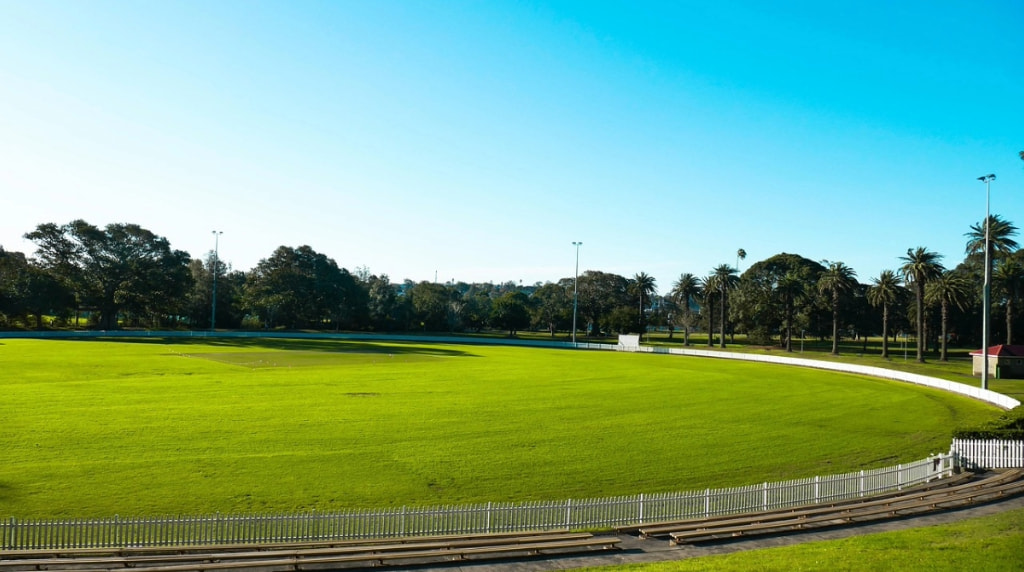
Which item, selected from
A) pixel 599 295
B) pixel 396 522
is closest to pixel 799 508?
pixel 396 522

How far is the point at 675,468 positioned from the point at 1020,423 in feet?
47.7

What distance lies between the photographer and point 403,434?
30.9m

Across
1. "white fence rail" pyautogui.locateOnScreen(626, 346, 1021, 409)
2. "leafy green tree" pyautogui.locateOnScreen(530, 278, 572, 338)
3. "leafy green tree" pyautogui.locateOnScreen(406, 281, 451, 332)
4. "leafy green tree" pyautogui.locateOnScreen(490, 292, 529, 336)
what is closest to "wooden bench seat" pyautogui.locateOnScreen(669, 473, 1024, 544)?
"white fence rail" pyautogui.locateOnScreen(626, 346, 1021, 409)

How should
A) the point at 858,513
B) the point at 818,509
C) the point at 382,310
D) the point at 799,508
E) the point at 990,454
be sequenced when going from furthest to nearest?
the point at 382,310, the point at 990,454, the point at 799,508, the point at 818,509, the point at 858,513

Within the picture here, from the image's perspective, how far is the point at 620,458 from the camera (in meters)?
27.2

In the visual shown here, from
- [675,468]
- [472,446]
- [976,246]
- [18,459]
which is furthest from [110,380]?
[976,246]

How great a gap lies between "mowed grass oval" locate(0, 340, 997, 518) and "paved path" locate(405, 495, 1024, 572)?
20.4 ft

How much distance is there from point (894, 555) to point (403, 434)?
21173 millimetres

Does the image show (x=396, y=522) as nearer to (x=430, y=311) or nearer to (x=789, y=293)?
(x=789, y=293)

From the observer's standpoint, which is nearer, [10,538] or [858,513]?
[10,538]

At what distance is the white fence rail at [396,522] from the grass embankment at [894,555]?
372 centimetres

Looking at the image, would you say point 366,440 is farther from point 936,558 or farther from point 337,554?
point 936,558

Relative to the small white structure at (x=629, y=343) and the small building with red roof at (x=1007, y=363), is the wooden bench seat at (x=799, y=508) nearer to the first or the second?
the small building with red roof at (x=1007, y=363)

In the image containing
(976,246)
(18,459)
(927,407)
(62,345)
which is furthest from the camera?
(976,246)
